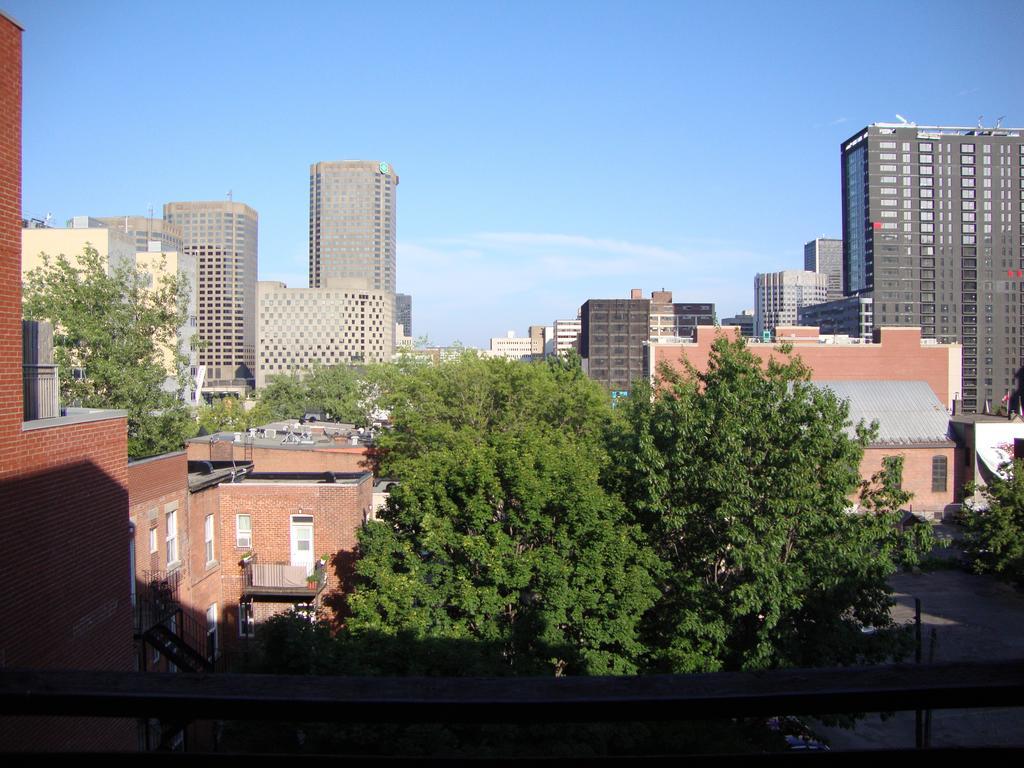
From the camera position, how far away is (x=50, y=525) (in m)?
10.6

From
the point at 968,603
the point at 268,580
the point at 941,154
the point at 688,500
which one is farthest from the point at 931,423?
the point at 941,154

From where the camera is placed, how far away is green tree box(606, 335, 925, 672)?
52.9ft

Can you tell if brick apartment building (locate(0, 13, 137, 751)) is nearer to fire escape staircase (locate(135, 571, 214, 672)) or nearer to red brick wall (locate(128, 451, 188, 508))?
fire escape staircase (locate(135, 571, 214, 672))

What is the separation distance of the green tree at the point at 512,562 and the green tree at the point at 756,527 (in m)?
1.09

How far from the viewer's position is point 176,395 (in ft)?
96.0

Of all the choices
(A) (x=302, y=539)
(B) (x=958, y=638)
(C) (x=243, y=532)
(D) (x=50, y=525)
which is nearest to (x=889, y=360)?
(B) (x=958, y=638)

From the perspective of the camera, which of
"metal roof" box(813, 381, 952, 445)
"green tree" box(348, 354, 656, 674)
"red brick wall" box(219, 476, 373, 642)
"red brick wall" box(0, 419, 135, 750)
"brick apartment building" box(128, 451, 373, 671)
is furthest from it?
"metal roof" box(813, 381, 952, 445)

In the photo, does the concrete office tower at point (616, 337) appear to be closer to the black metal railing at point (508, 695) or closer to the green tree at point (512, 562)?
the green tree at point (512, 562)

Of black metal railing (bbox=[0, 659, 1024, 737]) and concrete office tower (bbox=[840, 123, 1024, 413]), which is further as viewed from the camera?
concrete office tower (bbox=[840, 123, 1024, 413])

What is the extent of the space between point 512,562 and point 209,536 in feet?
36.5

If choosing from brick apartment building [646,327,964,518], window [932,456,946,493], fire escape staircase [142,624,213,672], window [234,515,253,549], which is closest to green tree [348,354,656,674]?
fire escape staircase [142,624,213,672]

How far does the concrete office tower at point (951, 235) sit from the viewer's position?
125688 millimetres

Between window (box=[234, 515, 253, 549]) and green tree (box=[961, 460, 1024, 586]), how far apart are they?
2700 centimetres

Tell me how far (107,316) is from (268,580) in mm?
11147
